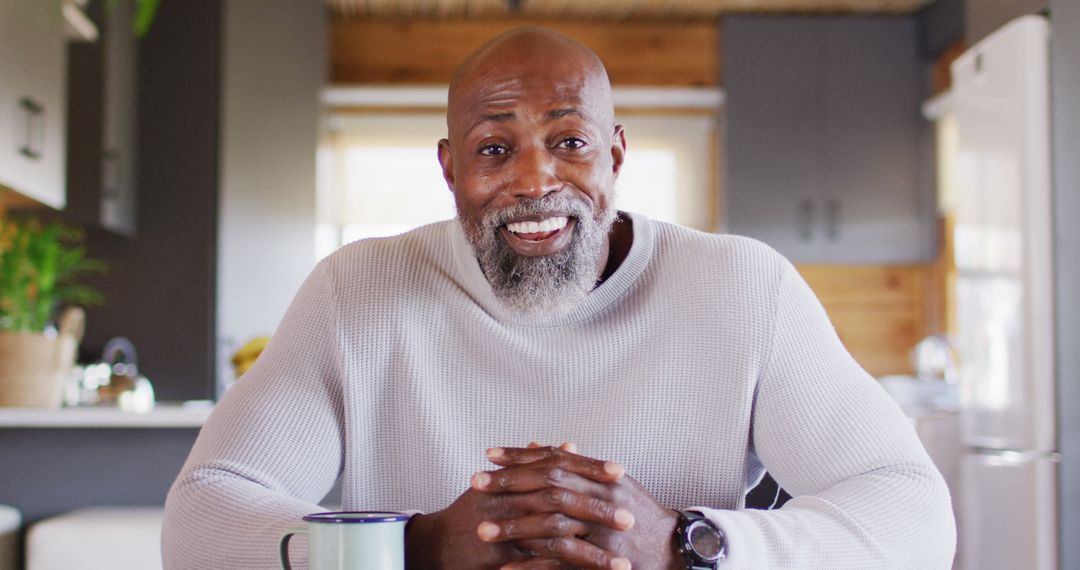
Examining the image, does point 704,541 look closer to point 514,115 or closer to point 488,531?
point 488,531

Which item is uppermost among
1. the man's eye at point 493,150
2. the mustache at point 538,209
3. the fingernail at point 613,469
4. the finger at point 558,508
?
the man's eye at point 493,150

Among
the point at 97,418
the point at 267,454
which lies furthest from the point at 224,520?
the point at 97,418

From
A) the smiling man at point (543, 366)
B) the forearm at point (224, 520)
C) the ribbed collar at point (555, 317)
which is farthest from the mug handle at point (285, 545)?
the ribbed collar at point (555, 317)

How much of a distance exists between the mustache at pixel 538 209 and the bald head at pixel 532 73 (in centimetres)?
10

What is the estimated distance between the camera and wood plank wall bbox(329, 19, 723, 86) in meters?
5.11

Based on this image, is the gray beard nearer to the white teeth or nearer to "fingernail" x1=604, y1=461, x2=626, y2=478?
the white teeth

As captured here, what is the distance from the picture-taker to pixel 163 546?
116 centimetres

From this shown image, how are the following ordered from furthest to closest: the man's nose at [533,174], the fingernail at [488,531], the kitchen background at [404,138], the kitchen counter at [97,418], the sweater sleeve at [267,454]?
1. the kitchen background at [404,138]
2. the kitchen counter at [97,418]
3. the man's nose at [533,174]
4. the sweater sleeve at [267,454]
5. the fingernail at [488,531]

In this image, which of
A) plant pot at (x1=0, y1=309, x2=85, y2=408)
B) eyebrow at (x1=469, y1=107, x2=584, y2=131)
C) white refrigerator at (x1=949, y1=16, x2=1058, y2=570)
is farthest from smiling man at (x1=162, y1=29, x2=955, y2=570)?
white refrigerator at (x1=949, y1=16, x2=1058, y2=570)

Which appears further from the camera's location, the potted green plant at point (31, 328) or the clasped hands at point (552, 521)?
the potted green plant at point (31, 328)

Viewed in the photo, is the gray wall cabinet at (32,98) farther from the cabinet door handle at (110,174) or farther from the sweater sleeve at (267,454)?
the sweater sleeve at (267,454)

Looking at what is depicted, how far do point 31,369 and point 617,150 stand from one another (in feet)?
5.31

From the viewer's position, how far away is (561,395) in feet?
4.01

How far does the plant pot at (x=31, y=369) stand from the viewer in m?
2.38
